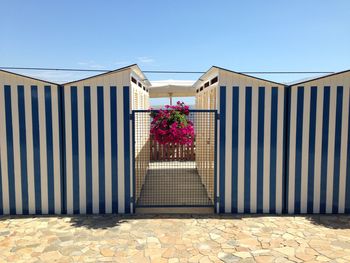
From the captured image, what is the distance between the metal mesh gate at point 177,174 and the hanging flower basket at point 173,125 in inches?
10.3

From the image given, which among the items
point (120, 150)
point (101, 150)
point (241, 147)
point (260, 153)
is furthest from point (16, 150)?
point (260, 153)

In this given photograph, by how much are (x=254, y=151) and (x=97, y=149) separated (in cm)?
303

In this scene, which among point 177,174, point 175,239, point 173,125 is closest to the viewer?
point 175,239

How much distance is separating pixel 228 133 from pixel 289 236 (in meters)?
2.04

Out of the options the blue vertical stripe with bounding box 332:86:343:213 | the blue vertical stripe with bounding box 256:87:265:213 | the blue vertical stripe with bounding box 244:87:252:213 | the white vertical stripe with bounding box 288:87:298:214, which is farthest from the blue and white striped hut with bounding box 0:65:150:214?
the blue vertical stripe with bounding box 332:86:343:213

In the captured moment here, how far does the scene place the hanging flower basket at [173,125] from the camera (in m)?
5.23

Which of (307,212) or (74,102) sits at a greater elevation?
(74,102)

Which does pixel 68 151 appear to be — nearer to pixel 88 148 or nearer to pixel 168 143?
pixel 88 148

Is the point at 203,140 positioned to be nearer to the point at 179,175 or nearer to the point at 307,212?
the point at 179,175

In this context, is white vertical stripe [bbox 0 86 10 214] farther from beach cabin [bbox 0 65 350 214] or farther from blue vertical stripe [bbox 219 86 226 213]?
blue vertical stripe [bbox 219 86 226 213]

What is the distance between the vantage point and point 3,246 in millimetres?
4141

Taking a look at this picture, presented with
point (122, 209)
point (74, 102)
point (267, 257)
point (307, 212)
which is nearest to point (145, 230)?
point (122, 209)

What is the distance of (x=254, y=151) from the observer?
18.0ft

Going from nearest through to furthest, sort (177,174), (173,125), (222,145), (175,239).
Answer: (175,239) → (173,125) → (222,145) → (177,174)
